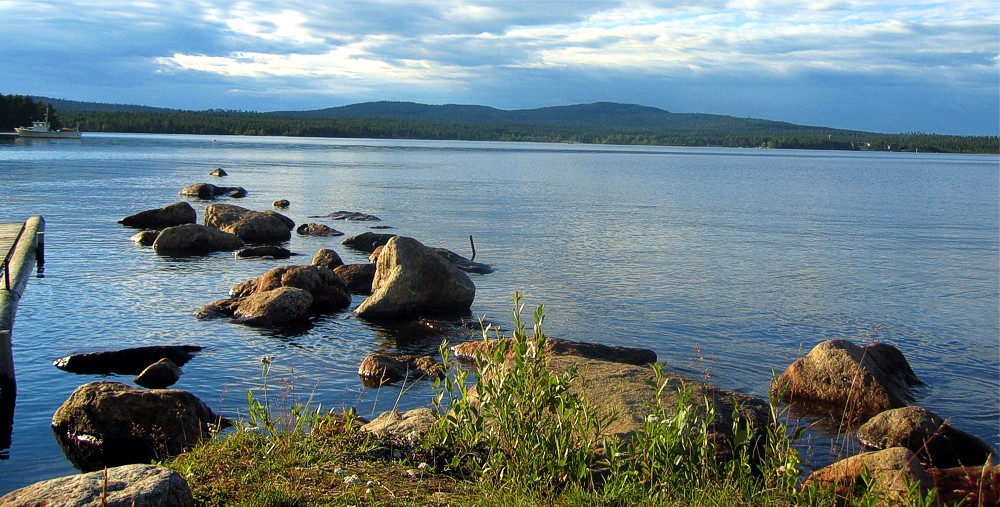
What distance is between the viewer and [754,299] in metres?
18.5

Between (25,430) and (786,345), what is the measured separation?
36.6 feet

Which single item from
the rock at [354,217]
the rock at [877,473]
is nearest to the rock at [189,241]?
the rock at [354,217]

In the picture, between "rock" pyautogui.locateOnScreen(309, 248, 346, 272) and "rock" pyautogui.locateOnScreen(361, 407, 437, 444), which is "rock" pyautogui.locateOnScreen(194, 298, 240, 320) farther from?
"rock" pyautogui.locateOnScreen(361, 407, 437, 444)

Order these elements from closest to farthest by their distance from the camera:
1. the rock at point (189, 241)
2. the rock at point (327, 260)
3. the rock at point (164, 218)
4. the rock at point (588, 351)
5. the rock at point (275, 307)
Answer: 1. the rock at point (588, 351)
2. the rock at point (275, 307)
3. the rock at point (327, 260)
4. the rock at point (189, 241)
5. the rock at point (164, 218)

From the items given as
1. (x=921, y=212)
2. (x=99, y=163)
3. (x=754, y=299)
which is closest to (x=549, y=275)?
(x=754, y=299)

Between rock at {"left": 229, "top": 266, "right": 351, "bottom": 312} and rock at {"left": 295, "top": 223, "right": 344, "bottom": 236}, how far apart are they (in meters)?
11.4

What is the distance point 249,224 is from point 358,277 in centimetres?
930

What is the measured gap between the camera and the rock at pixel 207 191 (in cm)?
4184

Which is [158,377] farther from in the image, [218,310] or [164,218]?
[164,218]

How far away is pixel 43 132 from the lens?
116875 millimetres

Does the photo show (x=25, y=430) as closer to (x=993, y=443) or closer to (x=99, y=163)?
(x=993, y=443)

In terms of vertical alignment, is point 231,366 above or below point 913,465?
below

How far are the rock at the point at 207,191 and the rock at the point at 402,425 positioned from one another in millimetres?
35961

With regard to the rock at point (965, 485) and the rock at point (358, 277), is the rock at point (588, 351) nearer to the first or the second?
the rock at point (965, 485)
